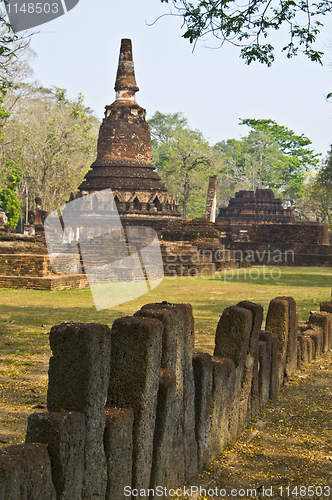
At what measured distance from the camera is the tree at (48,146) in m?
33.6

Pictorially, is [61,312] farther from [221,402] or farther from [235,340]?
[221,402]

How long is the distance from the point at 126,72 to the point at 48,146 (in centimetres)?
1064

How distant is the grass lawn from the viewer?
4.32 metres

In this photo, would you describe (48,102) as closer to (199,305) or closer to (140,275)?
(140,275)

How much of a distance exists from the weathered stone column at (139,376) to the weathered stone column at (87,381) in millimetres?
253

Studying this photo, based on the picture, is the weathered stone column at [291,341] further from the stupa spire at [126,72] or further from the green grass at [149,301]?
the stupa spire at [126,72]

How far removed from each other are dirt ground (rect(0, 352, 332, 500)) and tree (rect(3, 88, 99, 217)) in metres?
29.3

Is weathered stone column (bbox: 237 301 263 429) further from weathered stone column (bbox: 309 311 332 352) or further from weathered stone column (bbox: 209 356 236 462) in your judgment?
weathered stone column (bbox: 309 311 332 352)

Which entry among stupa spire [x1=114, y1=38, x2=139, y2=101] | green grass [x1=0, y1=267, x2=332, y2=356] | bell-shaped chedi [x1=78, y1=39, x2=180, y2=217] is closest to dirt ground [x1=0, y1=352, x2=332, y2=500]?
green grass [x1=0, y1=267, x2=332, y2=356]

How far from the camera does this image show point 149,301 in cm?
1028

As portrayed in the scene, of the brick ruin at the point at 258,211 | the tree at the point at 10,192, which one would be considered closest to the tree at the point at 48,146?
the tree at the point at 10,192

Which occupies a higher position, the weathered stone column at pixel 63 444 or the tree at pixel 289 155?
the tree at pixel 289 155

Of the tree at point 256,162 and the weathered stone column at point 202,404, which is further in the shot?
the tree at point 256,162

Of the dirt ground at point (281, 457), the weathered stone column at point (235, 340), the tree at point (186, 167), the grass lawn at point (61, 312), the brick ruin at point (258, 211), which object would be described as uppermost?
the tree at point (186, 167)
